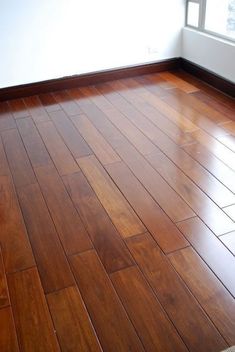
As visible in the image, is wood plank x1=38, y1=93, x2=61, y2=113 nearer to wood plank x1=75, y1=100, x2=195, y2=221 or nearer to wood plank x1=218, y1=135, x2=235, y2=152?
wood plank x1=75, y1=100, x2=195, y2=221

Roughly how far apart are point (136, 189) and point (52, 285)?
0.80 meters

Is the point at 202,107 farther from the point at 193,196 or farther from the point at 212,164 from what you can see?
the point at 193,196

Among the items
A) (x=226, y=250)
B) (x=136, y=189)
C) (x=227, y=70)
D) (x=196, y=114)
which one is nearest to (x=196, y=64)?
(x=227, y=70)

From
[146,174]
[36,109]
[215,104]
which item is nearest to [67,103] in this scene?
[36,109]

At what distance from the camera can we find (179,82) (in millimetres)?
3723

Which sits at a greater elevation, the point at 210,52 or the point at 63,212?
the point at 210,52

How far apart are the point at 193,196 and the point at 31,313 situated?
1064 mm

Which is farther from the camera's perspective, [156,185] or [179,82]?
[179,82]

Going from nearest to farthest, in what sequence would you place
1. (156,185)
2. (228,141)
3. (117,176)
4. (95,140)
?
1. (156,185)
2. (117,176)
3. (228,141)
4. (95,140)

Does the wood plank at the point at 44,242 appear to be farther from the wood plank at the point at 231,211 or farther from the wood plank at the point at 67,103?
the wood plank at the point at 67,103

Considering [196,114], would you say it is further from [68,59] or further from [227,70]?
[68,59]

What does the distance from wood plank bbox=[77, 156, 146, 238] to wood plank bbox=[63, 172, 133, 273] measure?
1.2 inches

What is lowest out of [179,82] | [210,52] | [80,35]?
[179,82]

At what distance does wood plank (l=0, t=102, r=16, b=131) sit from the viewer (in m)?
3.07
